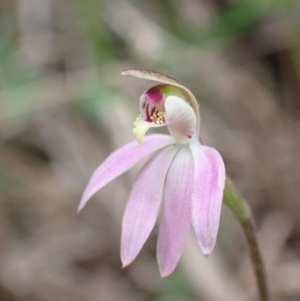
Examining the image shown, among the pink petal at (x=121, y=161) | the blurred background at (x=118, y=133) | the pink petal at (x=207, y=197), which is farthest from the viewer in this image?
the blurred background at (x=118, y=133)

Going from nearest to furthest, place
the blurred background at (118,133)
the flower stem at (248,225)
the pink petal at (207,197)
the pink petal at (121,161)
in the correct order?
the pink petal at (207,197), the flower stem at (248,225), the pink petal at (121,161), the blurred background at (118,133)

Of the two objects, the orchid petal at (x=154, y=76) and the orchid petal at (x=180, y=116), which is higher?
the orchid petal at (x=154, y=76)

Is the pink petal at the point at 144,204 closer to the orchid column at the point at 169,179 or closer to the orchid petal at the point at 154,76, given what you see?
the orchid column at the point at 169,179

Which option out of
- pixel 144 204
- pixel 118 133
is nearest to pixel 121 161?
pixel 144 204

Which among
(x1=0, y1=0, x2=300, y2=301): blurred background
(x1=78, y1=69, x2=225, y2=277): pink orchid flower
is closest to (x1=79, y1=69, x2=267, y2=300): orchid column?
(x1=78, y1=69, x2=225, y2=277): pink orchid flower

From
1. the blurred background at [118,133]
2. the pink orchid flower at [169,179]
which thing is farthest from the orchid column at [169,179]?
the blurred background at [118,133]

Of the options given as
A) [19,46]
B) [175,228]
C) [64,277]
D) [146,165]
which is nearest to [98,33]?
[19,46]
